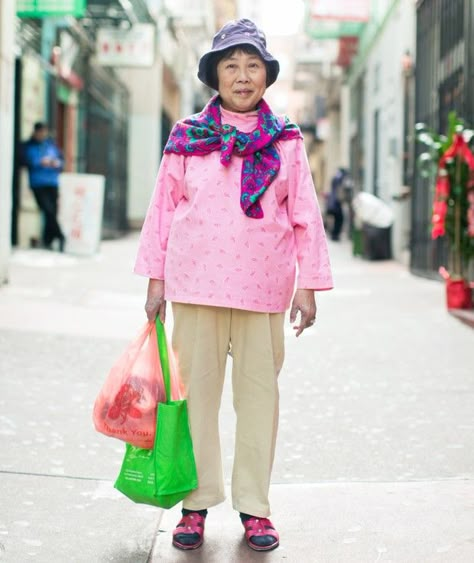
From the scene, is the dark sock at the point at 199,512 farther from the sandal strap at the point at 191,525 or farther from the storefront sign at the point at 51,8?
the storefront sign at the point at 51,8

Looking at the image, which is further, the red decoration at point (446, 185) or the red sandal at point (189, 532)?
the red decoration at point (446, 185)

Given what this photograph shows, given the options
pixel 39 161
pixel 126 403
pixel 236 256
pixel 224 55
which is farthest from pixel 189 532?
pixel 39 161

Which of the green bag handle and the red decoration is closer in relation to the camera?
the green bag handle

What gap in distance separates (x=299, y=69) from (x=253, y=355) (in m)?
42.5

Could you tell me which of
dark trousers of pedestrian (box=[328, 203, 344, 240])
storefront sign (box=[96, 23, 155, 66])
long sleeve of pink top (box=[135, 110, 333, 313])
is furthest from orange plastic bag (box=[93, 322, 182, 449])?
dark trousers of pedestrian (box=[328, 203, 344, 240])

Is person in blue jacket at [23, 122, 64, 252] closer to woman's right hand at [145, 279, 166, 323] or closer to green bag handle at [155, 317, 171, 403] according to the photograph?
woman's right hand at [145, 279, 166, 323]

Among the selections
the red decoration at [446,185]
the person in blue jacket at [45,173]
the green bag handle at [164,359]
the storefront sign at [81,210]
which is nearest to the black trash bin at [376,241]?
the storefront sign at [81,210]

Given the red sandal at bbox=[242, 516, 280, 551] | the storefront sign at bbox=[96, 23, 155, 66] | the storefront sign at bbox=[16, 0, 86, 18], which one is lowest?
the red sandal at bbox=[242, 516, 280, 551]

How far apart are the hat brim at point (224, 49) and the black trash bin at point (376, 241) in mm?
14460

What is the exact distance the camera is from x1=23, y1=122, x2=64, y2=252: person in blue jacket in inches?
599

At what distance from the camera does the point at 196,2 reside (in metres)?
40.2

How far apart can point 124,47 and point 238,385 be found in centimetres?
1890

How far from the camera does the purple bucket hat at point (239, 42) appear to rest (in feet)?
10.9

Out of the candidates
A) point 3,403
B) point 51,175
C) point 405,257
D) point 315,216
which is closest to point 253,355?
point 315,216
